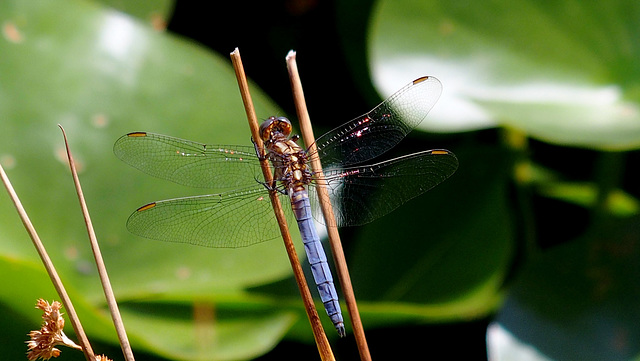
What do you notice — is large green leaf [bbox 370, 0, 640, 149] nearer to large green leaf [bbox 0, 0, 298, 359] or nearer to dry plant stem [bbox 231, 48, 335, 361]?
large green leaf [bbox 0, 0, 298, 359]

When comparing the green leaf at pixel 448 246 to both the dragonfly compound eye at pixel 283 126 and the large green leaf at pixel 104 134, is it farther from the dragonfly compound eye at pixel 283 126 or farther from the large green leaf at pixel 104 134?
the dragonfly compound eye at pixel 283 126

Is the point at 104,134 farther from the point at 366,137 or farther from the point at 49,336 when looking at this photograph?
the point at 49,336

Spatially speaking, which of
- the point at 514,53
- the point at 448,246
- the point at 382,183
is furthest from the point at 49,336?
the point at 514,53

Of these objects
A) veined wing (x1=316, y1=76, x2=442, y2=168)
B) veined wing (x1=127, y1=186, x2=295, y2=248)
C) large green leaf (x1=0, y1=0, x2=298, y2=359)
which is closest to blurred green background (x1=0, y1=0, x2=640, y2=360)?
large green leaf (x1=0, y1=0, x2=298, y2=359)

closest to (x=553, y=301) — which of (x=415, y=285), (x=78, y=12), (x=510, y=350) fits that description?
(x=510, y=350)

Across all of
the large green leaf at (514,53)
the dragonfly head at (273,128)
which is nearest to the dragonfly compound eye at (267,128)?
the dragonfly head at (273,128)

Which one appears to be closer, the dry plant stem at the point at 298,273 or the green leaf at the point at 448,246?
the dry plant stem at the point at 298,273

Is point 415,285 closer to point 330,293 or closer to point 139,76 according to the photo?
point 330,293
